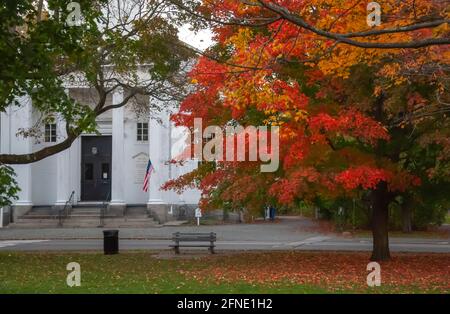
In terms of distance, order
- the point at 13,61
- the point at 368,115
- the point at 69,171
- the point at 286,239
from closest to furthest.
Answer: the point at 13,61, the point at 368,115, the point at 286,239, the point at 69,171

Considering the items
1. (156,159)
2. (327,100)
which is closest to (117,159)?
(156,159)

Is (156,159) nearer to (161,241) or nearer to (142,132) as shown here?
(142,132)

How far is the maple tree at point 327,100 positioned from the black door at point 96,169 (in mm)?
23165

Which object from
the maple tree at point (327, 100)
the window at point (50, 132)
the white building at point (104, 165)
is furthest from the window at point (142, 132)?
the maple tree at point (327, 100)

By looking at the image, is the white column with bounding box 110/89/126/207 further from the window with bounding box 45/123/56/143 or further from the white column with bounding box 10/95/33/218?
the white column with bounding box 10/95/33/218

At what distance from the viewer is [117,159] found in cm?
3631

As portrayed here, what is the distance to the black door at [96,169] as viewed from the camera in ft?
127

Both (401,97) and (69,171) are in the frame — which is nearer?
(401,97)

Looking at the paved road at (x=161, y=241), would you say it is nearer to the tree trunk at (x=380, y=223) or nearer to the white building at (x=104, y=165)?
Result: the white building at (x=104, y=165)

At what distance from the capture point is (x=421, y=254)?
20500 mm
